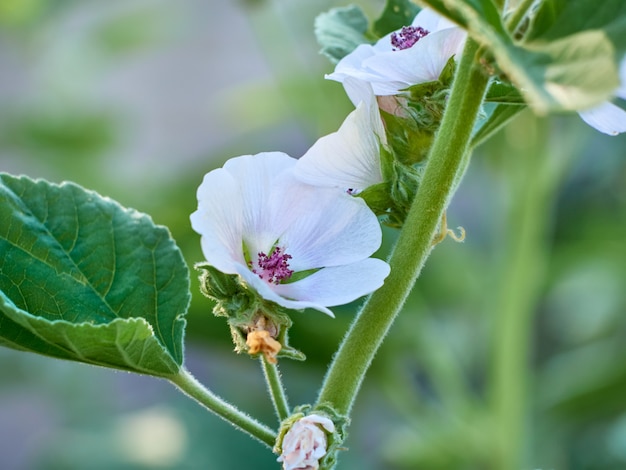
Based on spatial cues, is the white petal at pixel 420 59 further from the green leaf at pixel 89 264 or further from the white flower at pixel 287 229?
the green leaf at pixel 89 264

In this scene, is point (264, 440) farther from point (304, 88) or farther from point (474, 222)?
point (474, 222)

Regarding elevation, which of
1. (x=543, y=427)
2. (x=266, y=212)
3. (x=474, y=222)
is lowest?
(x=266, y=212)

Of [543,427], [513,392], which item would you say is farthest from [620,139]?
[513,392]

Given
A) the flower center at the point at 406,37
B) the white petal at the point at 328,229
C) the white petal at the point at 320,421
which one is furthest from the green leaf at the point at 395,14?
the white petal at the point at 320,421

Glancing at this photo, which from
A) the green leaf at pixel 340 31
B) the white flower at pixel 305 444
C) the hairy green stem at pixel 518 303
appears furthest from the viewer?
the hairy green stem at pixel 518 303

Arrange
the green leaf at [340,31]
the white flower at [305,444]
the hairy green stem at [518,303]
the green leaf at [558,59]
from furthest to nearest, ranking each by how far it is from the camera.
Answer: the hairy green stem at [518,303] → the green leaf at [340,31] → the white flower at [305,444] → the green leaf at [558,59]

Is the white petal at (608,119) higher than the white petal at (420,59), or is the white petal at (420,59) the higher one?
the white petal at (420,59)
